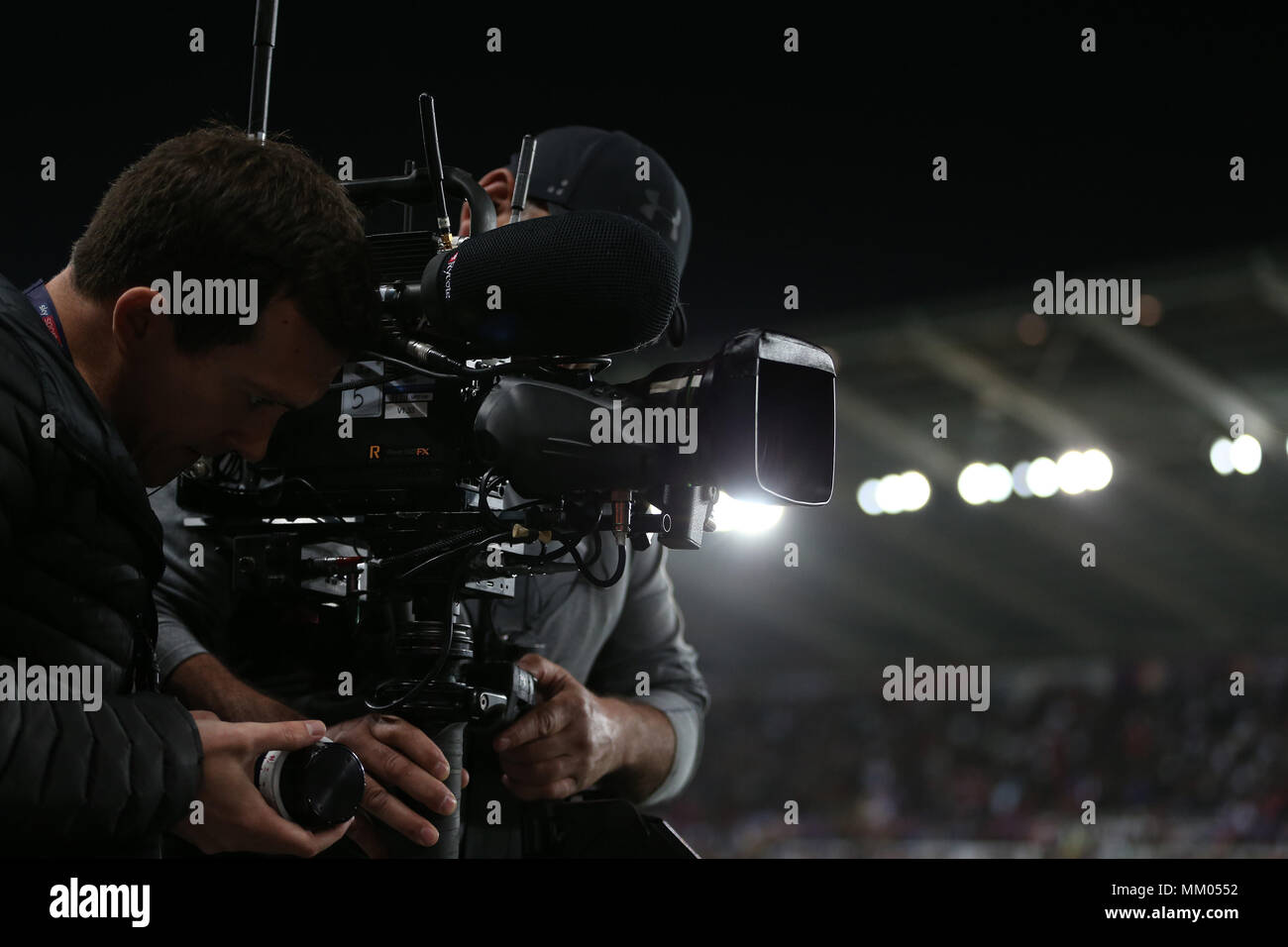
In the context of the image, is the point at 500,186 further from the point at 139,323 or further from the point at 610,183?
the point at 139,323

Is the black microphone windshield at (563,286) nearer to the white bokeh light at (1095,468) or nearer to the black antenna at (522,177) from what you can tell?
the black antenna at (522,177)

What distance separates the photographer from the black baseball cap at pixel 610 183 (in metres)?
1.49

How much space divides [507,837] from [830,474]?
1.62 feet

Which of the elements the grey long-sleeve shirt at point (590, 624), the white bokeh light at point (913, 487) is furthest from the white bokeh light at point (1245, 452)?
the grey long-sleeve shirt at point (590, 624)

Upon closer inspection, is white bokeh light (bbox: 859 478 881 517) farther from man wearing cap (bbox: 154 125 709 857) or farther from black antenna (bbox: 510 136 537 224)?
black antenna (bbox: 510 136 537 224)

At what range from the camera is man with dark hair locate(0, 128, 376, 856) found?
781 millimetres

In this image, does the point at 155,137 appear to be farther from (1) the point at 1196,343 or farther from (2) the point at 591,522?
(1) the point at 1196,343

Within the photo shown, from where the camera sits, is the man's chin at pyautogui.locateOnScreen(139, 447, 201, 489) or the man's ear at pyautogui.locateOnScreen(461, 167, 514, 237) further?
the man's ear at pyautogui.locateOnScreen(461, 167, 514, 237)

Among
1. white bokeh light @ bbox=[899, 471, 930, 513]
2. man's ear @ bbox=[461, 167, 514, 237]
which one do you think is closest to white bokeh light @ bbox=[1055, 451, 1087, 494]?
white bokeh light @ bbox=[899, 471, 930, 513]

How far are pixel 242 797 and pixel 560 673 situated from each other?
0.38m

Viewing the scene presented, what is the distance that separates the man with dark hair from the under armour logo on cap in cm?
56

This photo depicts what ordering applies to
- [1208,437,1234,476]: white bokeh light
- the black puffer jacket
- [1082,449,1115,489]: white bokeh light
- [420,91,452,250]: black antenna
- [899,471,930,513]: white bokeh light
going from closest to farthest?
the black puffer jacket
[420,91,452,250]: black antenna
[1208,437,1234,476]: white bokeh light
[1082,449,1115,489]: white bokeh light
[899,471,930,513]: white bokeh light

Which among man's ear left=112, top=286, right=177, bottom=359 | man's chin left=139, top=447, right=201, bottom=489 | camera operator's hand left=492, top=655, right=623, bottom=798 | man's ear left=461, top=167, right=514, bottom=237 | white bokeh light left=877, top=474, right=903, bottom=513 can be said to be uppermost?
man's ear left=461, top=167, right=514, bottom=237

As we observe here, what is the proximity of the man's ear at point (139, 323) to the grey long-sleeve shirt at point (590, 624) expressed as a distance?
296 millimetres
